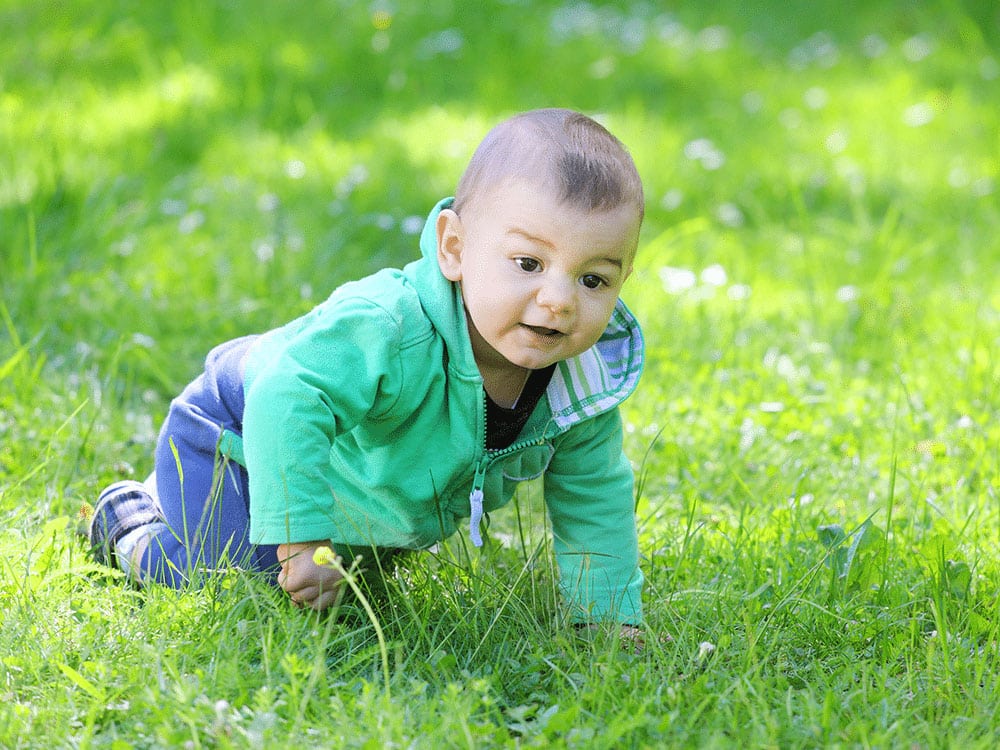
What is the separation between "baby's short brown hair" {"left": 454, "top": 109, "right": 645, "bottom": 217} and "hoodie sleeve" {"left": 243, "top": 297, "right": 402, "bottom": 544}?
34cm

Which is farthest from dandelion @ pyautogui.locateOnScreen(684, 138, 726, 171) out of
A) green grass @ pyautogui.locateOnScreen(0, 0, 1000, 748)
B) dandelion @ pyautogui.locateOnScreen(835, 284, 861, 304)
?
dandelion @ pyautogui.locateOnScreen(835, 284, 861, 304)

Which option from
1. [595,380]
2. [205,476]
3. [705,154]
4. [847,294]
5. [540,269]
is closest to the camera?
[540,269]

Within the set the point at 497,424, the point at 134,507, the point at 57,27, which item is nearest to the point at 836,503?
the point at 497,424

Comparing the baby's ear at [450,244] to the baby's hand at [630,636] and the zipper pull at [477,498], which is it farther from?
the baby's hand at [630,636]

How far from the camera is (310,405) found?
7.21ft

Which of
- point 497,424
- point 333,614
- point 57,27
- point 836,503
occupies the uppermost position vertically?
point 57,27

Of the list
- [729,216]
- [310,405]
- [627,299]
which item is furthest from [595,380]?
[729,216]

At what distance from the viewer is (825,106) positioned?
255 inches

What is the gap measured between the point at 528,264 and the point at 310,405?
1.56ft

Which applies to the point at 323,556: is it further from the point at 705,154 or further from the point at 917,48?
the point at 917,48

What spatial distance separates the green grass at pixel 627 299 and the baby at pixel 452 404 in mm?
116

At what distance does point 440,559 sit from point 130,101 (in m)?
3.84

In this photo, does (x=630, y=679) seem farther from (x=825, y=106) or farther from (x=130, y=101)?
(x=825, y=106)

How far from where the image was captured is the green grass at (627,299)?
2109mm
